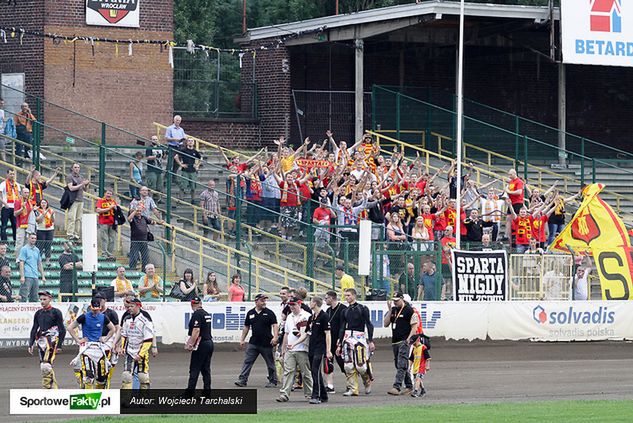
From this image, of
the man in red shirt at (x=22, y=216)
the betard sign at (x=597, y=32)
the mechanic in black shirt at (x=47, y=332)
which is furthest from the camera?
the betard sign at (x=597, y=32)

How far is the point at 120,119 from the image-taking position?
130ft

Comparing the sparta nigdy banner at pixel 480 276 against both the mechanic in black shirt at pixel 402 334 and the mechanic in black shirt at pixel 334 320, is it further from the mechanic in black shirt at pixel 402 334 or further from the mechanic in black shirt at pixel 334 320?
the mechanic in black shirt at pixel 334 320

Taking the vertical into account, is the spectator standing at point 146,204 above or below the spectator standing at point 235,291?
above

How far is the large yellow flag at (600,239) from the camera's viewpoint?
105 ft

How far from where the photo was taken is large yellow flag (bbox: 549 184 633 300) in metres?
32.1

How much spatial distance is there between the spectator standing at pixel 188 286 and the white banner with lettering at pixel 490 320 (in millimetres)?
440

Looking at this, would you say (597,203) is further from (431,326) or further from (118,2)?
(118,2)

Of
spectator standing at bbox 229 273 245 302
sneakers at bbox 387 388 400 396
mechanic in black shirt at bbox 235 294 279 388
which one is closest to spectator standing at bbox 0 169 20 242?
spectator standing at bbox 229 273 245 302

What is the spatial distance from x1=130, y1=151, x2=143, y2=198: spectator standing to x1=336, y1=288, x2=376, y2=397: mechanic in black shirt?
38.4ft

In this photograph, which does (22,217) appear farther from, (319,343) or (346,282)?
(319,343)

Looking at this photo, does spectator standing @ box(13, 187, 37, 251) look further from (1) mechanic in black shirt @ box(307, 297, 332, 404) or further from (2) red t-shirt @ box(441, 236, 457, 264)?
(1) mechanic in black shirt @ box(307, 297, 332, 404)

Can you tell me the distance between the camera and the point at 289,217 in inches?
1254

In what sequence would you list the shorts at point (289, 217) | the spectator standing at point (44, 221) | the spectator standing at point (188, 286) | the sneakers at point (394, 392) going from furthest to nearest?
the shorts at point (289, 217) < the spectator standing at point (44, 221) < the spectator standing at point (188, 286) < the sneakers at point (394, 392)
